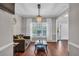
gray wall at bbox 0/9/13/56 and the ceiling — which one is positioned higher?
the ceiling

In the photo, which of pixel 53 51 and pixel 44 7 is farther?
pixel 53 51

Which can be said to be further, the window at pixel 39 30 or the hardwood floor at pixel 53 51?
the window at pixel 39 30

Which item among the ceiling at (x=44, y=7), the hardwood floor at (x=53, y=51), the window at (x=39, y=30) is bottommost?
the hardwood floor at (x=53, y=51)

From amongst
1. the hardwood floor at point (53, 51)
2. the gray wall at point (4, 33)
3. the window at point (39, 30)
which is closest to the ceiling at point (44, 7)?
the hardwood floor at point (53, 51)

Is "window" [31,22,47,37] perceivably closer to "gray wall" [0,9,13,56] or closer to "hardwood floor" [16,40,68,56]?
"hardwood floor" [16,40,68,56]

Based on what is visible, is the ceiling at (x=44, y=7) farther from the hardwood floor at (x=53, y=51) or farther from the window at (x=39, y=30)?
the window at (x=39, y=30)

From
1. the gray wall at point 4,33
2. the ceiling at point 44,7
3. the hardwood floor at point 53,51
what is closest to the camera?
the gray wall at point 4,33

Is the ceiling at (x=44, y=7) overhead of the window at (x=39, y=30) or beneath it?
overhead

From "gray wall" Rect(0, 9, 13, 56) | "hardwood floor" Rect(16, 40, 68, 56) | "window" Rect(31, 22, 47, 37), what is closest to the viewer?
"gray wall" Rect(0, 9, 13, 56)

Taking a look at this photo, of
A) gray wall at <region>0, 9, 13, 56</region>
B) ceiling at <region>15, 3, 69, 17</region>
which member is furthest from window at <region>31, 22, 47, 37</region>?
gray wall at <region>0, 9, 13, 56</region>

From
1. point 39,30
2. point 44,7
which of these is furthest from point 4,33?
point 39,30

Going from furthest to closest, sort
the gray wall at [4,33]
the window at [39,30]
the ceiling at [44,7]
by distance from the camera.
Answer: the window at [39,30] → the ceiling at [44,7] → the gray wall at [4,33]

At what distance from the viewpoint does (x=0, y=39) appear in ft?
9.11

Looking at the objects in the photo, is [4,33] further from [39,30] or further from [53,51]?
[39,30]
